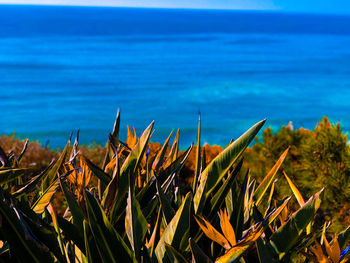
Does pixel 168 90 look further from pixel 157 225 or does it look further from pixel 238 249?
pixel 238 249

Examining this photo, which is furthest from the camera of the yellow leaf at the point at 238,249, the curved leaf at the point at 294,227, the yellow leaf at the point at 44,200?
the yellow leaf at the point at 44,200

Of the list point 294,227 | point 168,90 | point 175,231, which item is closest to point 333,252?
point 294,227

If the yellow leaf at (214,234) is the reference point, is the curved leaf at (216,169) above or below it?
above

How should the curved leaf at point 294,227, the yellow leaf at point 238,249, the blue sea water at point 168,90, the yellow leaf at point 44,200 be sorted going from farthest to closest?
1. the blue sea water at point 168,90
2. the yellow leaf at point 44,200
3. the curved leaf at point 294,227
4. the yellow leaf at point 238,249

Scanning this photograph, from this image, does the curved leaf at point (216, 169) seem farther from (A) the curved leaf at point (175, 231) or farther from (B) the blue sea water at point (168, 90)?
(B) the blue sea water at point (168, 90)

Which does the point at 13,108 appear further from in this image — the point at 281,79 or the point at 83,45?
the point at 83,45

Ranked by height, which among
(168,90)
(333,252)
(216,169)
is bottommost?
(333,252)

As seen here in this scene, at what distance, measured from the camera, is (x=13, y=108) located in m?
19.0

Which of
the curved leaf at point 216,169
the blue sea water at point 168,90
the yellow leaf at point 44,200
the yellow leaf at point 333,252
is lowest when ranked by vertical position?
the yellow leaf at point 333,252

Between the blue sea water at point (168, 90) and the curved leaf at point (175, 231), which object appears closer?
the curved leaf at point (175, 231)

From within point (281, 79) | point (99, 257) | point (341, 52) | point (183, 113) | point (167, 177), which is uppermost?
point (341, 52)

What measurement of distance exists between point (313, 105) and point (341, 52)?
61.9 ft

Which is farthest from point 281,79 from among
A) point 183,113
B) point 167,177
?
point 167,177

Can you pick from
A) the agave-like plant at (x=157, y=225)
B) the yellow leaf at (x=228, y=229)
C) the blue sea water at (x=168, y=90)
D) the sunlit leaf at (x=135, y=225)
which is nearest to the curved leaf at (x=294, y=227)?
the agave-like plant at (x=157, y=225)
